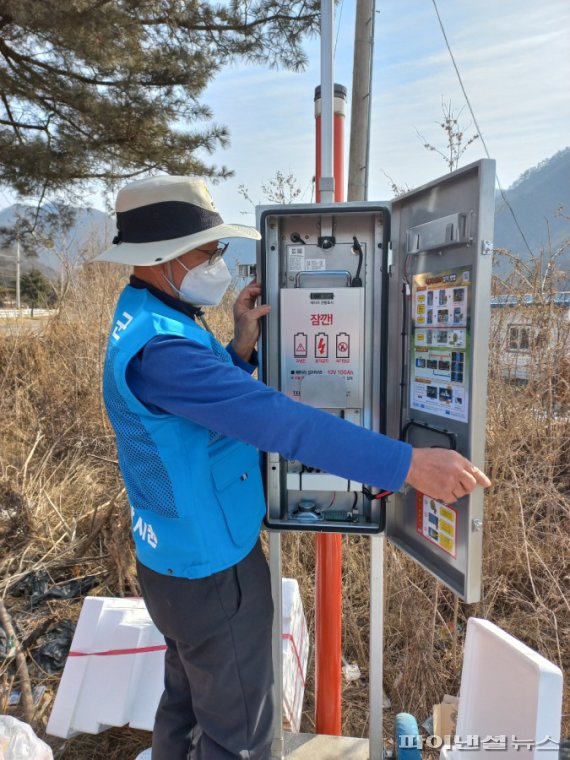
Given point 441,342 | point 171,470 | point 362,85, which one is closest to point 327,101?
point 441,342

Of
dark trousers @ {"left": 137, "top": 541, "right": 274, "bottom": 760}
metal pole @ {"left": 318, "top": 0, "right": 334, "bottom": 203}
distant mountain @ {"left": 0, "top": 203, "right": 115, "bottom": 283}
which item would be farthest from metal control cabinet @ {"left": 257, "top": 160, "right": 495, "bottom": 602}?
distant mountain @ {"left": 0, "top": 203, "right": 115, "bottom": 283}

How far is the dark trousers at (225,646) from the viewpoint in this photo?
4.75ft

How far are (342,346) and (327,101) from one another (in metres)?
0.75

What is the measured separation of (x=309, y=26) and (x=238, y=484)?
4.00 m

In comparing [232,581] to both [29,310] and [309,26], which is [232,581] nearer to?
[309,26]

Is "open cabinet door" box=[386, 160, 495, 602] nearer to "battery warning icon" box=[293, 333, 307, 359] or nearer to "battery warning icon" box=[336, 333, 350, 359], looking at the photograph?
"battery warning icon" box=[336, 333, 350, 359]

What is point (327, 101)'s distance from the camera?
1722 millimetres

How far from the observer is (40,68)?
4562mm

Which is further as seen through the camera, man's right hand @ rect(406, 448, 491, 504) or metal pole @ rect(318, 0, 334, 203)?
metal pole @ rect(318, 0, 334, 203)

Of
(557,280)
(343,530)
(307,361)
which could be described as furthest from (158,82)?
(343,530)

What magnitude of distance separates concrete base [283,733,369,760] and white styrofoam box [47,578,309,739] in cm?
9

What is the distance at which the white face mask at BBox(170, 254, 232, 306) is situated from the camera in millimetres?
1505

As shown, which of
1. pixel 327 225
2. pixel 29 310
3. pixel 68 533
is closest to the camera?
pixel 327 225

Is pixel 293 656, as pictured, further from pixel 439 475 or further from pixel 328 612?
pixel 439 475
